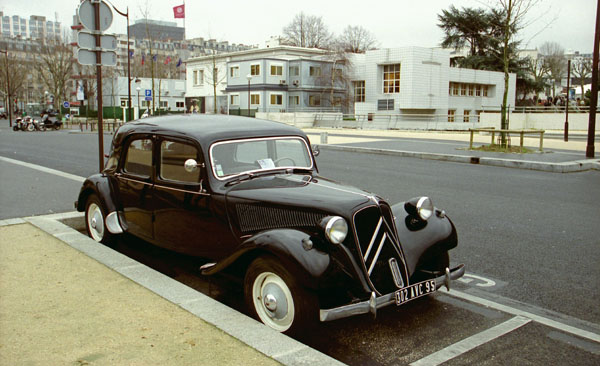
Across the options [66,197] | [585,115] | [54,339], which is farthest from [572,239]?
[585,115]

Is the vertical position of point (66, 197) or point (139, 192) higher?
point (139, 192)

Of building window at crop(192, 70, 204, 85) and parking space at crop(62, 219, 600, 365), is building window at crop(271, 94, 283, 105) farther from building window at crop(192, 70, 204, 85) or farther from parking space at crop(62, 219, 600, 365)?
parking space at crop(62, 219, 600, 365)

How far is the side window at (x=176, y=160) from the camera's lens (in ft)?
15.6

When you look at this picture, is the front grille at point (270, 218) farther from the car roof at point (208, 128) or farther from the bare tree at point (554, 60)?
the bare tree at point (554, 60)

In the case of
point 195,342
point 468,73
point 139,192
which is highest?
point 468,73

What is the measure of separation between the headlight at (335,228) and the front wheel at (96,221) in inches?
125

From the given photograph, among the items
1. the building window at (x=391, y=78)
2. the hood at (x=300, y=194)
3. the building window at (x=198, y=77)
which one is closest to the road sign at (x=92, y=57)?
the hood at (x=300, y=194)

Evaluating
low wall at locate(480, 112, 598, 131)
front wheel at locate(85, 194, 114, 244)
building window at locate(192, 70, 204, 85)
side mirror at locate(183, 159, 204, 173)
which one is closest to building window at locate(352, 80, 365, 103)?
building window at locate(192, 70, 204, 85)

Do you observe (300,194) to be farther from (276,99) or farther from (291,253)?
(276,99)

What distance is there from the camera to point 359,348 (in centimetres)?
374

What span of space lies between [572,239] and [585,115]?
34.7 meters

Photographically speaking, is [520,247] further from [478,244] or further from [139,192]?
[139,192]

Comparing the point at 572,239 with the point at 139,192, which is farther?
the point at 572,239

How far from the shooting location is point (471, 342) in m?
3.74
